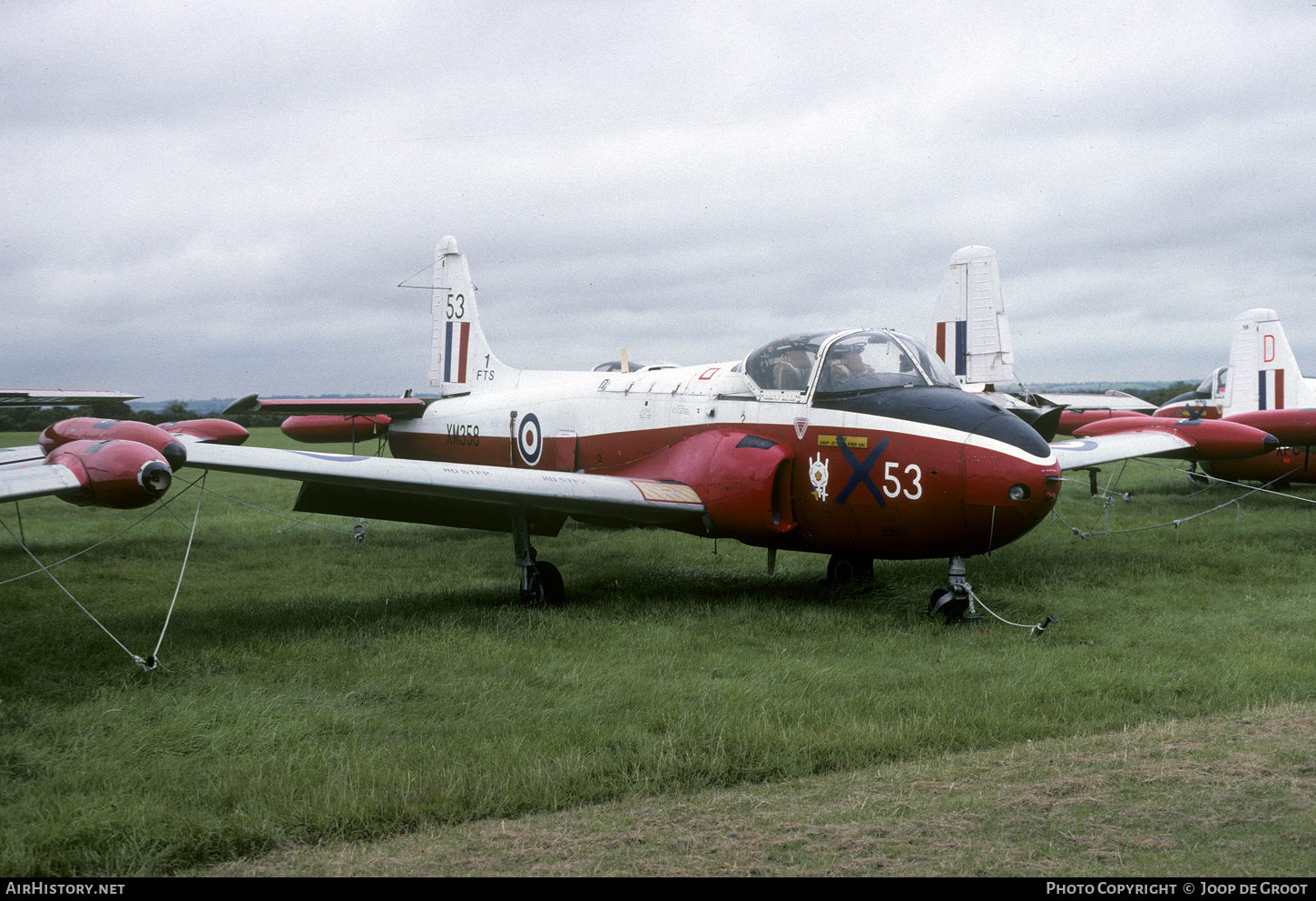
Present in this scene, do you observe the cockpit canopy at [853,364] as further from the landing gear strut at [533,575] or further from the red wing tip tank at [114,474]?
the red wing tip tank at [114,474]

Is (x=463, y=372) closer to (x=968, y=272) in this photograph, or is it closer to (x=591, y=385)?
(x=591, y=385)

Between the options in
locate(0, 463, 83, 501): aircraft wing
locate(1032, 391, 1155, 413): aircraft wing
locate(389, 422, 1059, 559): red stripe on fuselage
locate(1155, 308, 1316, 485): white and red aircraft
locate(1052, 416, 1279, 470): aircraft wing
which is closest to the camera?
locate(0, 463, 83, 501): aircraft wing

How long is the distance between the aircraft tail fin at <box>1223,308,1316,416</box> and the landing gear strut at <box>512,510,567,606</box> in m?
14.9

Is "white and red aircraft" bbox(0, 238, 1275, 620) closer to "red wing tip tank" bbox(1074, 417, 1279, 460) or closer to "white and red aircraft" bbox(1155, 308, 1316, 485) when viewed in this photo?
"red wing tip tank" bbox(1074, 417, 1279, 460)

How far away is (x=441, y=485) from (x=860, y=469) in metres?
3.66

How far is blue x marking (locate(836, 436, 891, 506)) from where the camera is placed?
8.02m

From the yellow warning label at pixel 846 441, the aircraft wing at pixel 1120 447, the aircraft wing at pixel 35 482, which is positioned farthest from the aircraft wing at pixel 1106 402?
the aircraft wing at pixel 35 482

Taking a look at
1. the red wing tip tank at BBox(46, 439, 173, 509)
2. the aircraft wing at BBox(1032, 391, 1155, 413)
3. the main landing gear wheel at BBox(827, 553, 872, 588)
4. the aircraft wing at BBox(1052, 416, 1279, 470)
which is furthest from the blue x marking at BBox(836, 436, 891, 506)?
the aircraft wing at BBox(1032, 391, 1155, 413)

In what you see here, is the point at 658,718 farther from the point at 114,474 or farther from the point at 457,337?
the point at 457,337

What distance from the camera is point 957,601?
26.2 ft

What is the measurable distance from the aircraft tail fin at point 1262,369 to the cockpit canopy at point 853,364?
41.1 ft

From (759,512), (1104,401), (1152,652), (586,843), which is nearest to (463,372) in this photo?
(759,512)

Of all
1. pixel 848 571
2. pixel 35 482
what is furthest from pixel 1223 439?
pixel 35 482

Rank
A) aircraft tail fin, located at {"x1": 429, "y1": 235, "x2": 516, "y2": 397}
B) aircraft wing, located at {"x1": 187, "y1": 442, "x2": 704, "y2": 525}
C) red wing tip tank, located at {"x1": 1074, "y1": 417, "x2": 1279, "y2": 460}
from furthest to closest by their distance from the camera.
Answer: aircraft tail fin, located at {"x1": 429, "y1": 235, "x2": 516, "y2": 397}
red wing tip tank, located at {"x1": 1074, "y1": 417, "x2": 1279, "y2": 460}
aircraft wing, located at {"x1": 187, "y1": 442, "x2": 704, "y2": 525}
